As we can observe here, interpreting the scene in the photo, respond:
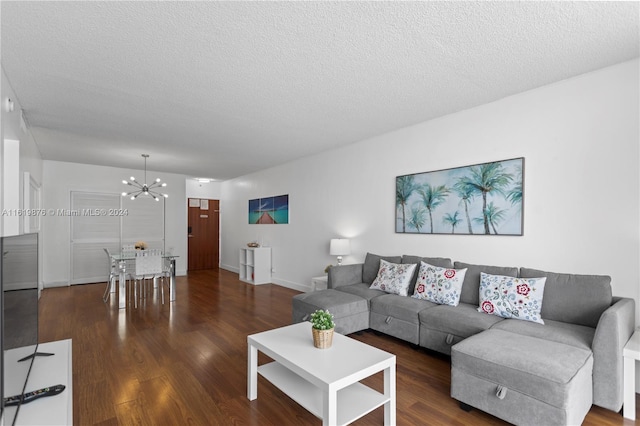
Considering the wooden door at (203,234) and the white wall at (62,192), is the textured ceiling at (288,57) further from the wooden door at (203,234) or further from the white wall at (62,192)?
the wooden door at (203,234)

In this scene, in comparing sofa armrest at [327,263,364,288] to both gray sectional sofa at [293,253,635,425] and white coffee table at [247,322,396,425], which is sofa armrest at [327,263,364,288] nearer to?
gray sectional sofa at [293,253,635,425]

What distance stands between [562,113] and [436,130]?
1.22 m

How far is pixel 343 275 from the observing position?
410 cm

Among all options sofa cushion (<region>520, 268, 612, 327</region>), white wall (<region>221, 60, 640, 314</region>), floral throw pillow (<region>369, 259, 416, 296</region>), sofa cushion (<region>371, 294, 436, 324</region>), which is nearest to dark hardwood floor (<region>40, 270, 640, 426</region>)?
sofa cushion (<region>371, 294, 436, 324</region>)

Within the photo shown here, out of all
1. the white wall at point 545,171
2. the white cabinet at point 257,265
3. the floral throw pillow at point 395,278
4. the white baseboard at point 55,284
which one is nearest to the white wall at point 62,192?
the white baseboard at point 55,284

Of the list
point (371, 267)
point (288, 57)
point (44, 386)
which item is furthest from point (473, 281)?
point (44, 386)

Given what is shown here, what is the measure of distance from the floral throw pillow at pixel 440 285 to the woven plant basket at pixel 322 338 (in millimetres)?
1487

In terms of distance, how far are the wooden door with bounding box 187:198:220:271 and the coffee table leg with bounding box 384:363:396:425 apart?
7.52 metres

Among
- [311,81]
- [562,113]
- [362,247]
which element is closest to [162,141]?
[311,81]

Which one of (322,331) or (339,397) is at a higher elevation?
(322,331)

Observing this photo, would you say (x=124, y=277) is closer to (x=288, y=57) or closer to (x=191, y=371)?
(x=191, y=371)

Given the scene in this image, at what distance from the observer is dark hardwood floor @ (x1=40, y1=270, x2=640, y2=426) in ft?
6.85

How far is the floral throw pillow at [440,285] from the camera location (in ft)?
10.3

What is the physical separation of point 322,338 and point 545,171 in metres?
2.49
